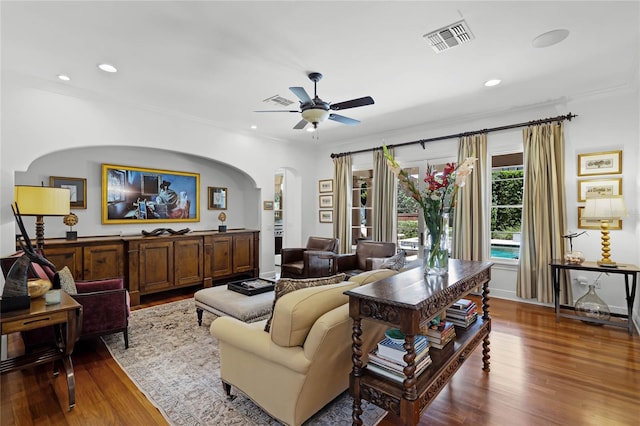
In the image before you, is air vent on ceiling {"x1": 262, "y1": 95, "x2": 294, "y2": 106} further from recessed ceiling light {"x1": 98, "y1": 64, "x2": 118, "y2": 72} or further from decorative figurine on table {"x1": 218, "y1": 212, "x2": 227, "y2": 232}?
decorative figurine on table {"x1": 218, "y1": 212, "x2": 227, "y2": 232}

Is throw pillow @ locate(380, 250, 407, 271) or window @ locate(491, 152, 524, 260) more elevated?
window @ locate(491, 152, 524, 260)

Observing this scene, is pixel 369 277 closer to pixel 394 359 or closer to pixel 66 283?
Result: pixel 394 359

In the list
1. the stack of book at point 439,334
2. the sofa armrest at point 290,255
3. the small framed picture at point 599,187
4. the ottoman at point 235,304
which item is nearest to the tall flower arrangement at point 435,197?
the stack of book at point 439,334

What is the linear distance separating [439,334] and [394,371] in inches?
21.5

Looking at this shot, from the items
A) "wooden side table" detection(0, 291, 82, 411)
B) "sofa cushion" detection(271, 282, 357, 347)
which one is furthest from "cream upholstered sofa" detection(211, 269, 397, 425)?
"wooden side table" detection(0, 291, 82, 411)

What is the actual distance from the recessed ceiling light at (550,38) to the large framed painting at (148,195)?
543 cm

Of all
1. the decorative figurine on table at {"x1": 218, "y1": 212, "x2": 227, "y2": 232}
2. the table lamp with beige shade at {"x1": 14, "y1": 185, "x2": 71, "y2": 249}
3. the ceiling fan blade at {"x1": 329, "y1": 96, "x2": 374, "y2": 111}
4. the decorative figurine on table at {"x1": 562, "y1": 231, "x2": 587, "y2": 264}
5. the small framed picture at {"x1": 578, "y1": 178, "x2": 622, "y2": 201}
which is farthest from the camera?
the decorative figurine on table at {"x1": 218, "y1": 212, "x2": 227, "y2": 232}

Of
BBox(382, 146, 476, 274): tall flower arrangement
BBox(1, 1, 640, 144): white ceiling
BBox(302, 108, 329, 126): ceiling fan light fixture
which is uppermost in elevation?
BBox(1, 1, 640, 144): white ceiling

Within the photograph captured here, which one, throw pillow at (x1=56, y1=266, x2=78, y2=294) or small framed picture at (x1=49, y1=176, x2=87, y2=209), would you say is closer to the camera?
throw pillow at (x1=56, y1=266, x2=78, y2=294)

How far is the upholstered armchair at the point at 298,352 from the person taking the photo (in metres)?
1.72

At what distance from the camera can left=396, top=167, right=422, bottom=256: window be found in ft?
18.9

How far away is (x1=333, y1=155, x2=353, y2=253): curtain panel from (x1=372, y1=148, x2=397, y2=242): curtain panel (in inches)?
26.3

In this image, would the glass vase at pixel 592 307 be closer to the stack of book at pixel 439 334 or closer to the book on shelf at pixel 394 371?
the stack of book at pixel 439 334

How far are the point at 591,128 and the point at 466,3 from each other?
10.2 ft
